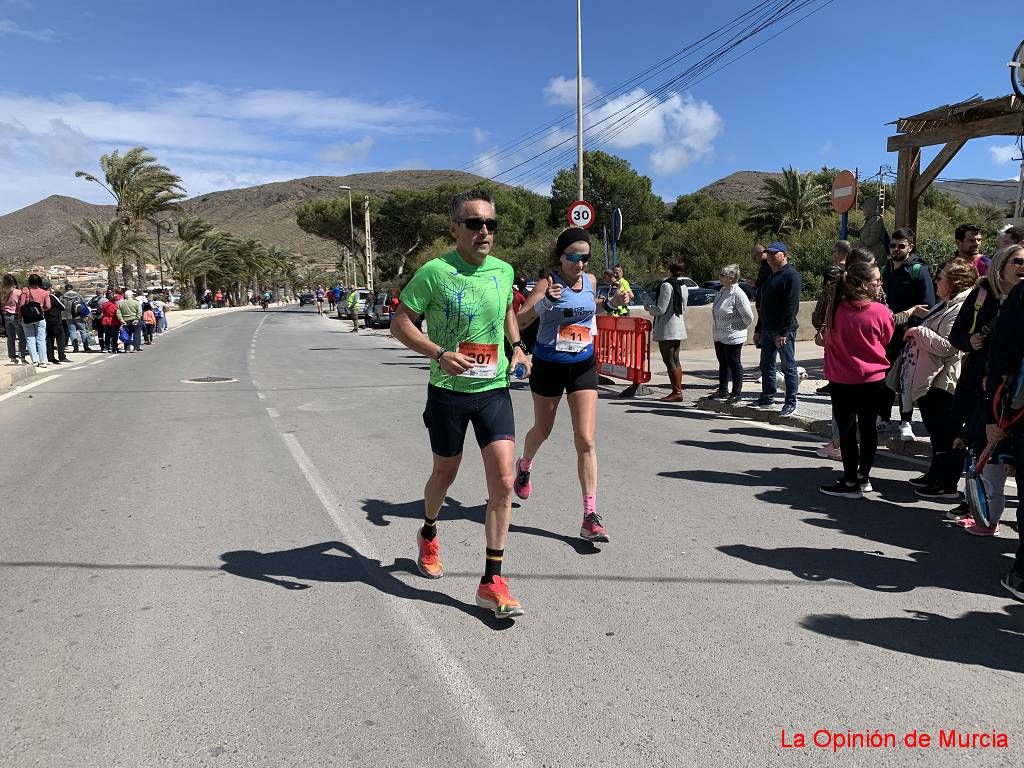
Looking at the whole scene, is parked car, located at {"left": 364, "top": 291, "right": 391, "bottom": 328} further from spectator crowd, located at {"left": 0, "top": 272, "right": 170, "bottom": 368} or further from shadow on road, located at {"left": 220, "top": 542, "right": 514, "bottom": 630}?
shadow on road, located at {"left": 220, "top": 542, "right": 514, "bottom": 630}

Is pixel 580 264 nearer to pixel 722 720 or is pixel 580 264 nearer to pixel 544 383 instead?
pixel 544 383

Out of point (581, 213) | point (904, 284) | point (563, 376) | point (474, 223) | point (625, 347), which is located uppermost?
point (581, 213)

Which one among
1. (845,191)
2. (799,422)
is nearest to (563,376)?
(799,422)

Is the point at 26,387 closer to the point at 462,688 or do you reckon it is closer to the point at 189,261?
the point at 462,688

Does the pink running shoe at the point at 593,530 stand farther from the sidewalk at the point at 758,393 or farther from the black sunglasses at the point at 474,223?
the sidewalk at the point at 758,393

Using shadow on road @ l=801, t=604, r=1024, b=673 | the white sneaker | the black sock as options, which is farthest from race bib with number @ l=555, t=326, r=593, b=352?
the white sneaker

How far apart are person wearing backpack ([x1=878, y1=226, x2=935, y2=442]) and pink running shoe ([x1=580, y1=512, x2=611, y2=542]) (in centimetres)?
358

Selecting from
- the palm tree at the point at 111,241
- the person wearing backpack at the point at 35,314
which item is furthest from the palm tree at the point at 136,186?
the person wearing backpack at the point at 35,314

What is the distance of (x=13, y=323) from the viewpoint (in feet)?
53.1

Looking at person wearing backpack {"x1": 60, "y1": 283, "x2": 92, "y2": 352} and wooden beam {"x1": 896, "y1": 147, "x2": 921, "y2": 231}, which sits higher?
wooden beam {"x1": 896, "y1": 147, "x2": 921, "y2": 231}

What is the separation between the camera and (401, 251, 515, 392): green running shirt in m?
3.57

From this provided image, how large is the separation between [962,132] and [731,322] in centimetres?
452

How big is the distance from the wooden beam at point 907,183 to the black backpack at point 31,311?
1585 centimetres

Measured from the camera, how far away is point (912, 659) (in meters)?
3.25
